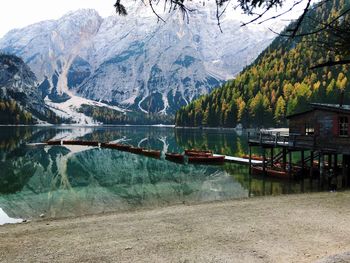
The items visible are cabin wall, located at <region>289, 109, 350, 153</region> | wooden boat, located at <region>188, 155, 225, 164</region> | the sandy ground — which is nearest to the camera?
the sandy ground

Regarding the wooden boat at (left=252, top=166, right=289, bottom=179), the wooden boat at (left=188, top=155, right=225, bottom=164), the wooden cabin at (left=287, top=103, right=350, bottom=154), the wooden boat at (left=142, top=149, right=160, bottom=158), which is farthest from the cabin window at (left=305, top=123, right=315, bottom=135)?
the wooden boat at (left=142, top=149, right=160, bottom=158)

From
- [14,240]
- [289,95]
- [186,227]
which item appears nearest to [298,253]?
[186,227]

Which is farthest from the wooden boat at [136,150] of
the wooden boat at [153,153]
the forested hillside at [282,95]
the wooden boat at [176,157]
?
the forested hillside at [282,95]

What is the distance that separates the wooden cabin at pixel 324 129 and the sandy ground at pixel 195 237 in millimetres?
13775

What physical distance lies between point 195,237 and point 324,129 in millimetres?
25126

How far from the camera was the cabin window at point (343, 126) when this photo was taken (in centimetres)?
3370

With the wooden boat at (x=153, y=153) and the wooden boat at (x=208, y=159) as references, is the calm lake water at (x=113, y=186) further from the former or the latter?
the wooden boat at (x=153, y=153)

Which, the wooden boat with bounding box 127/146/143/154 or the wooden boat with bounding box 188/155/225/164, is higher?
the wooden boat with bounding box 127/146/143/154

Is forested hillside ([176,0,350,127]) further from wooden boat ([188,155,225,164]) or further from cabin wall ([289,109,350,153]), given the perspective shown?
cabin wall ([289,109,350,153])

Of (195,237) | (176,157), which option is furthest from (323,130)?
(176,157)

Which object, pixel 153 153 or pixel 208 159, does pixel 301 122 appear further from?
pixel 153 153

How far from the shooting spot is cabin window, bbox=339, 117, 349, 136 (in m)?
33.7

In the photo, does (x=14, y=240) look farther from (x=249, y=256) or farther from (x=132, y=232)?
(x=249, y=256)

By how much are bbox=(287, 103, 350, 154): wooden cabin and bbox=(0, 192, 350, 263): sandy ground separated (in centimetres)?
1377
